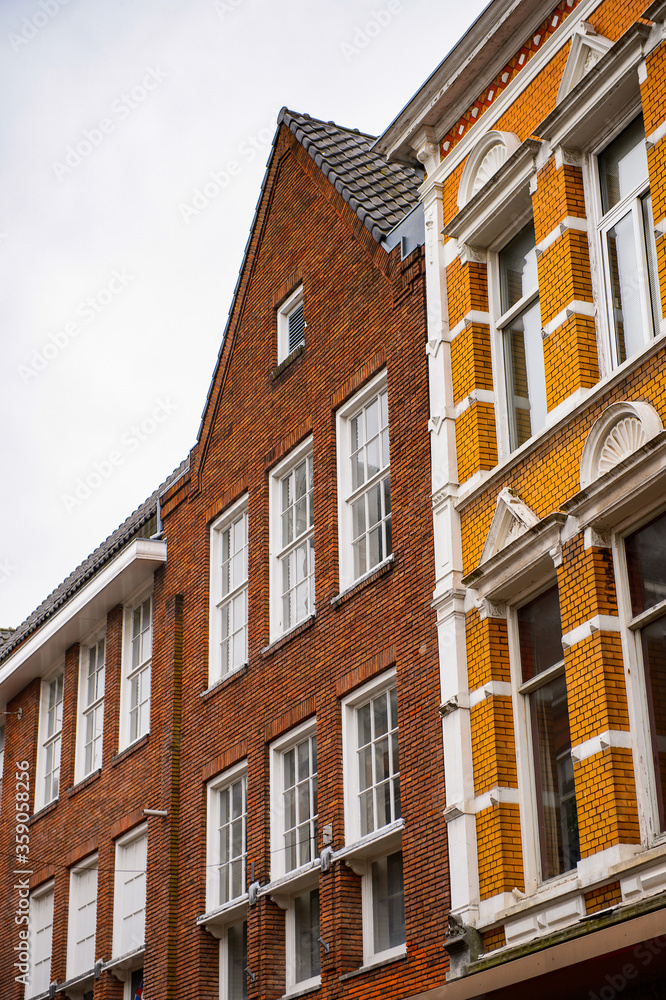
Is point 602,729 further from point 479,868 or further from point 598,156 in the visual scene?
point 598,156

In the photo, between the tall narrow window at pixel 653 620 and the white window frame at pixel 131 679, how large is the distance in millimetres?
11298

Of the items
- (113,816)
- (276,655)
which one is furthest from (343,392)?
(113,816)

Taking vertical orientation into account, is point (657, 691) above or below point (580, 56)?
below

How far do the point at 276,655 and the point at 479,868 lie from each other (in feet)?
18.0

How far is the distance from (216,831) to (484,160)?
941 cm

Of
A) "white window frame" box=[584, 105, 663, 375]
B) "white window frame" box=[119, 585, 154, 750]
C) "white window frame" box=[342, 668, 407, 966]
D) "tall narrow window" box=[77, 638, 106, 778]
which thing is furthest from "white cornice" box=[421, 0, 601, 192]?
"tall narrow window" box=[77, 638, 106, 778]

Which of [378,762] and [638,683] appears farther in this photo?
[378,762]

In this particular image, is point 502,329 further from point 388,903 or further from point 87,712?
point 87,712

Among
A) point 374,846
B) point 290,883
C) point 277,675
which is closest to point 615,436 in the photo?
point 374,846

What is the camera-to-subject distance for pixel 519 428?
48.0 feet

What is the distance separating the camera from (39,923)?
79.3 ft

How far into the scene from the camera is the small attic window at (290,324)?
20125mm

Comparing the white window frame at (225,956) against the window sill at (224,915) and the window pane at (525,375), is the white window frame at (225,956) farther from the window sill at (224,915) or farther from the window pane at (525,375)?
the window pane at (525,375)

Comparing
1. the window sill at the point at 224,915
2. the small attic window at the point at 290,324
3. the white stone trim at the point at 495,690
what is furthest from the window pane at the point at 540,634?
the small attic window at the point at 290,324
